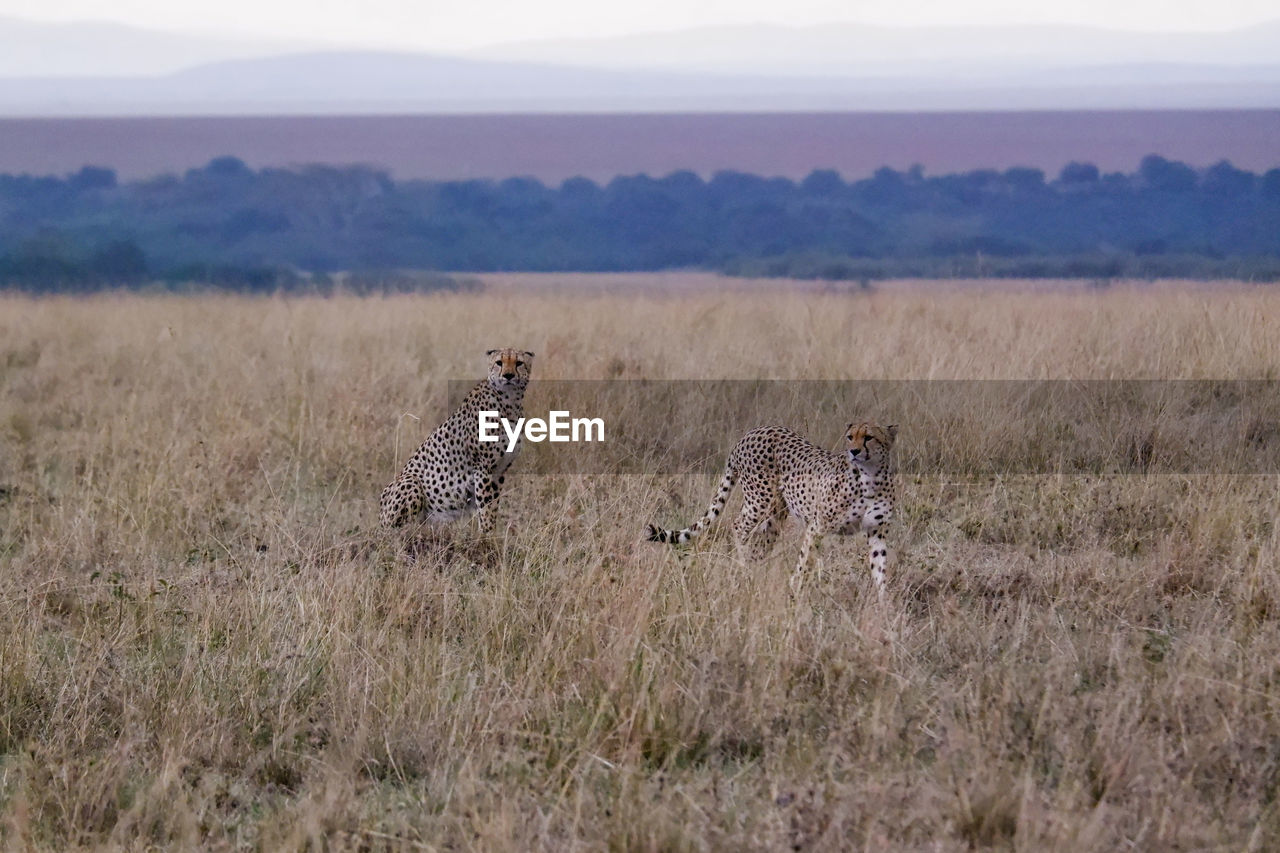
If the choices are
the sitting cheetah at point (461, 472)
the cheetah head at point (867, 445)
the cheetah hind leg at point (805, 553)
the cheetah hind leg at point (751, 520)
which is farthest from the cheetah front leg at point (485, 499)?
the cheetah head at point (867, 445)

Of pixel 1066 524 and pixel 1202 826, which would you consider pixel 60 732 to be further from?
pixel 1066 524

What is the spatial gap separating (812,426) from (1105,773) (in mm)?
3253

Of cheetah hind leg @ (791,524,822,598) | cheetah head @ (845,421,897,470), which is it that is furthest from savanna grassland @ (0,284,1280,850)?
cheetah head @ (845,421,897,470)

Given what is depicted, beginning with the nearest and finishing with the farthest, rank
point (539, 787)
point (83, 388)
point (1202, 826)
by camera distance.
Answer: point (1202, 826) → point (539, 787) → point (83, 388)

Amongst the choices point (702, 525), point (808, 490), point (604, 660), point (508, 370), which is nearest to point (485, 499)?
point (508, 370)

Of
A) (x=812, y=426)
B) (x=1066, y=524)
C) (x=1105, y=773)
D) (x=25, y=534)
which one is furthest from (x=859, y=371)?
(x=1105, y=773)

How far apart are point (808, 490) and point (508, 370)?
3.58ft

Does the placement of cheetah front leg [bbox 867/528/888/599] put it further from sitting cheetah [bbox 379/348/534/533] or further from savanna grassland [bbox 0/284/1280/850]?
sitting cheetah [bbox 379/348/534/533]

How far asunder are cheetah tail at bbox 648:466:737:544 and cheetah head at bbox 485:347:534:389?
672 mm

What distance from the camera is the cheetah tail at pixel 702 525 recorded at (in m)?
3.95

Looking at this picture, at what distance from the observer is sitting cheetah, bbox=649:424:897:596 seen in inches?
143

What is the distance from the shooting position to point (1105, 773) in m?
2.42

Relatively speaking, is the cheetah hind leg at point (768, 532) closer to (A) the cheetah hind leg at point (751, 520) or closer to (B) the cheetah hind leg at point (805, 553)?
(A) the cheetah hind leg at point (751, 520)

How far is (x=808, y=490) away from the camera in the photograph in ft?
12.7
